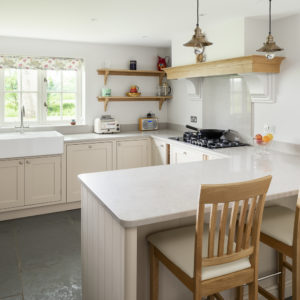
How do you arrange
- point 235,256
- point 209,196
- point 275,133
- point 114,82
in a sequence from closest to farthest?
point 209,196 → point 235,256 → point 275,133 → point 114,82

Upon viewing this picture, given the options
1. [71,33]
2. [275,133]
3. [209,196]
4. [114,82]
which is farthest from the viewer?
[114,82]

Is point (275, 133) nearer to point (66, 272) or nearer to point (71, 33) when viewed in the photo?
point (66, 272)

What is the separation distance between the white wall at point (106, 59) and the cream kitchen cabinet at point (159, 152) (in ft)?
2.60

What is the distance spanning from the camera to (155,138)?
4766 millimetres

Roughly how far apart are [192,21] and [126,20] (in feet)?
2.32

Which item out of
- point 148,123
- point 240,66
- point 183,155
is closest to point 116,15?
point 240,66

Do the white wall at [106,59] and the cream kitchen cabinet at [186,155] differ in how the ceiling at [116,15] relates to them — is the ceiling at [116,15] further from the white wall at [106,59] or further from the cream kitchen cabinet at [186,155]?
the cream kitchen cabinet at [186,155]

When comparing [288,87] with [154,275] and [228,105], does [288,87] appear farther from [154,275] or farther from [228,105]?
[154,275]

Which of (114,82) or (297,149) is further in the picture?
(114,82)

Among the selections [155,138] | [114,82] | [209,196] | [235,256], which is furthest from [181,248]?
[114,82]

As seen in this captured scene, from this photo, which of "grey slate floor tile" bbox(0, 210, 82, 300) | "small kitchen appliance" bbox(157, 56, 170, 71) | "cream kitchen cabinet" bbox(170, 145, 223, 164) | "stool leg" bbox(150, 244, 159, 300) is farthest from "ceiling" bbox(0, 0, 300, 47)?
"grey slate floor tile" bbox(0, 210, 82, 300)

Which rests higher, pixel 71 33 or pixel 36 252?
pixel 71 33

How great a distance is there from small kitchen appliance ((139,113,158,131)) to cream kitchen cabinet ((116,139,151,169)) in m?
0.45

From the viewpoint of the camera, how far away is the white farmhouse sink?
156 inches
